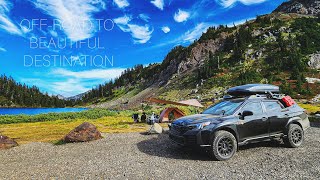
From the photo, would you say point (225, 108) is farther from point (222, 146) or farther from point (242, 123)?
point (222, 146)

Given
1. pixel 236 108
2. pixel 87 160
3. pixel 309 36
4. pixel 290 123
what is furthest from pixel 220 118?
pixel 309 36

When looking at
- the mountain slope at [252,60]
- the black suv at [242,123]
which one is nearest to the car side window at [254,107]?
the black suv at [242,123]

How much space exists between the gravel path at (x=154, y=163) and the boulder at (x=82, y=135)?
1501mm

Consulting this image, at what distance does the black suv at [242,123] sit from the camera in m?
10.2

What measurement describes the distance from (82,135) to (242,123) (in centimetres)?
935

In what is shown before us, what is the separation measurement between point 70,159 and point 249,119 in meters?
7.62

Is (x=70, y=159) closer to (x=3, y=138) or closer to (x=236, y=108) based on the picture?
(x=3, y=138)

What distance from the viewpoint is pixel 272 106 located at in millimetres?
12008

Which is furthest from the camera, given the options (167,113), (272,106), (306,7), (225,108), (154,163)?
(306,7)

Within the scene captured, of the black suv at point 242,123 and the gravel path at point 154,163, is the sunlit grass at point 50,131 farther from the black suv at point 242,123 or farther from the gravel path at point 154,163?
the black suv at point 242,123

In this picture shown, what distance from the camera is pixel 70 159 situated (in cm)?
1116

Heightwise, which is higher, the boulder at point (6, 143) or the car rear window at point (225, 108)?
the car rear window at point (225, 108)

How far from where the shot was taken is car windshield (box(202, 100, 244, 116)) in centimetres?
1129

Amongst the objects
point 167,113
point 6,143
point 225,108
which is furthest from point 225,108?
point 167,113
